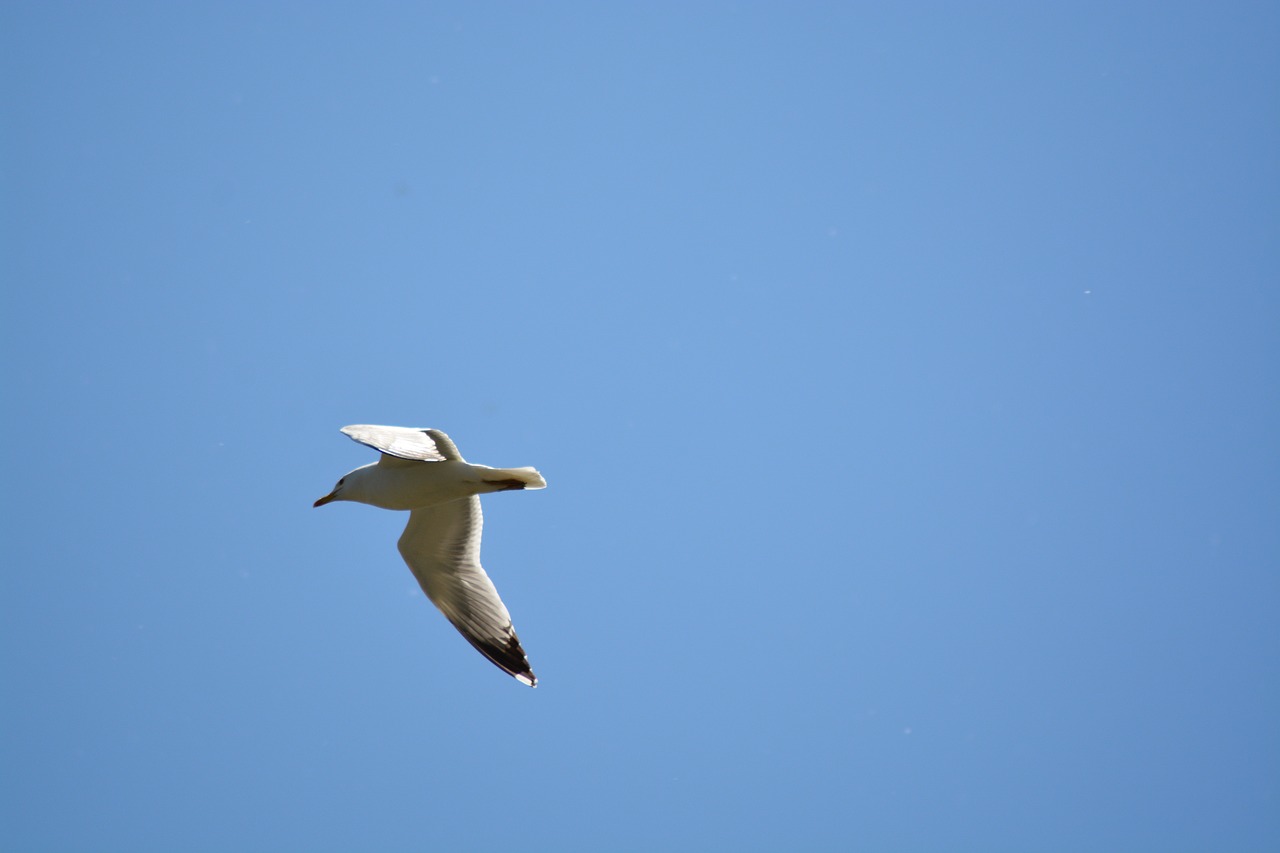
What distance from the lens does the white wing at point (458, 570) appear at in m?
6.98

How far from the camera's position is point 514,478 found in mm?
6168

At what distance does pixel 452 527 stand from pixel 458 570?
25 cm

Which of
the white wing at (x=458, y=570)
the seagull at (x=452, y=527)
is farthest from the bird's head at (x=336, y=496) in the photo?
the white wing at (x=458, y=570)

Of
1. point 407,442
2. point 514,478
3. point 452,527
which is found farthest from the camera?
point 452,527

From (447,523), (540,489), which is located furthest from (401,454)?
(447,523)

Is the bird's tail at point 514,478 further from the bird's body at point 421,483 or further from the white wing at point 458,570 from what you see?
the white wing at point 458,570

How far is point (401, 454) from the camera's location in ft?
16.8

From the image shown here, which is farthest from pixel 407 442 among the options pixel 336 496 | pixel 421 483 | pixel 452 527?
pixel 452 527

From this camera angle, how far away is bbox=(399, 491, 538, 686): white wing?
698cm

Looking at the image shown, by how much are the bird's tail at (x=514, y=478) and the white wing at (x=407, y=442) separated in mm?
190

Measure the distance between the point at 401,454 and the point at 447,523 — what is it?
2.00 m

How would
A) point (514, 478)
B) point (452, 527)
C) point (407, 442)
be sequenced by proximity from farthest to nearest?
1. point (452, 527)
2. point (514, 478)
3. point (407, 442)

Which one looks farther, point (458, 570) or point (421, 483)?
point (458, 570)

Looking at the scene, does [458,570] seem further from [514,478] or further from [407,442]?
[407,442]
